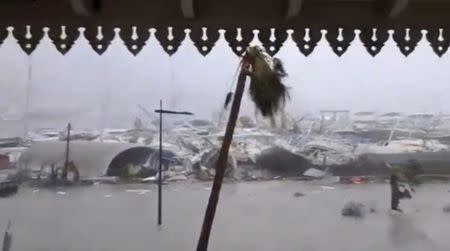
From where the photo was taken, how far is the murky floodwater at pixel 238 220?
362 cm

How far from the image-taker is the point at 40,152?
11.7ft

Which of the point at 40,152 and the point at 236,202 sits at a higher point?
the point at 40,152

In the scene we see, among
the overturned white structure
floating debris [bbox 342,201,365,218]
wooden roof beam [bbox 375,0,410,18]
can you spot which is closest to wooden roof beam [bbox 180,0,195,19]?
wooden roof beam [bbox 375,0,410,18]

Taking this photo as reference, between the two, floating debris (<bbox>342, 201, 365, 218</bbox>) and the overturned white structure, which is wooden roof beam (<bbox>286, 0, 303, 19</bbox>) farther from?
floating debris (<bbox>342, 201, 365, 218</bbox>)

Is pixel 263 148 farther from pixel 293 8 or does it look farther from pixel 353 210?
pixel 293 8

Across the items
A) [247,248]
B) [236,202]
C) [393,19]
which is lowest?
[247,248]

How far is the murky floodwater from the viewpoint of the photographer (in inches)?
143

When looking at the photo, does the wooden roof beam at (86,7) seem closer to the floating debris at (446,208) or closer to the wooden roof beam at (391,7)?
the wooden roof beam at (391,7)

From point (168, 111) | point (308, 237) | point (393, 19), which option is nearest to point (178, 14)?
point (393, 19)

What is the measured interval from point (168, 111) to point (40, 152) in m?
0.71

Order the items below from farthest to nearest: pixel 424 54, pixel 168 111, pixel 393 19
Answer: pixel 168 111 → pixel 424 54 → pixel 393 19

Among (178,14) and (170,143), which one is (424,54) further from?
(178,14)

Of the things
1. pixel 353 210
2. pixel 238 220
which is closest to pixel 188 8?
pixel 238 220

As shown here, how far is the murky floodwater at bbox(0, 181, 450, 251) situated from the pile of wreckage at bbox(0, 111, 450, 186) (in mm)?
95
